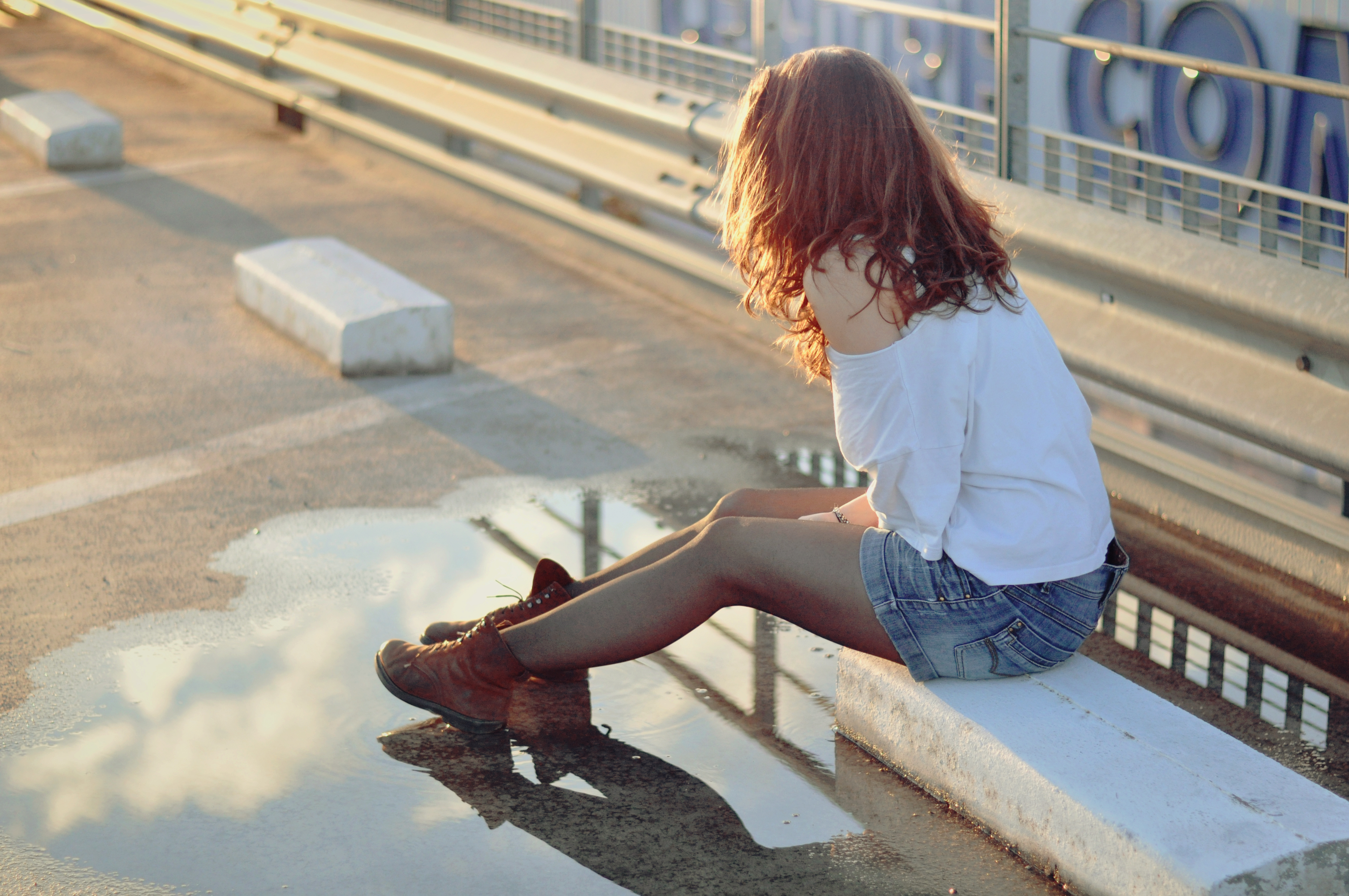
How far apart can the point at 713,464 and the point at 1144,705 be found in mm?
2090

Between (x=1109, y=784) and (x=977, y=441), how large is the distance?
2.12 ft

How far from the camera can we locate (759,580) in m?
2.83

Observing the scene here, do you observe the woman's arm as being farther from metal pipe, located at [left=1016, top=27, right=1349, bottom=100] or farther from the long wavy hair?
metal pipe, located at [left=1016, top=27, right=1349, bottom=100]

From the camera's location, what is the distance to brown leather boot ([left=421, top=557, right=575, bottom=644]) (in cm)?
319

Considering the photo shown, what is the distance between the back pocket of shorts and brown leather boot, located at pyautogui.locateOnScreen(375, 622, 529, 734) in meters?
0.95

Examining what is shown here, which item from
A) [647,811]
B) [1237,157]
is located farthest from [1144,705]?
[1237,157]

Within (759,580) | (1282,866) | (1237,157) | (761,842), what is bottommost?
(761,842)

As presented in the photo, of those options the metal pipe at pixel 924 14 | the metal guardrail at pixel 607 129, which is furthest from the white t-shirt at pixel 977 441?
the metal pipe at pixel 924 14

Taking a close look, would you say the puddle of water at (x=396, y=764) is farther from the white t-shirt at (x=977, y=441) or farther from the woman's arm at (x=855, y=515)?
the white t-shirt at (x=977, y=441)

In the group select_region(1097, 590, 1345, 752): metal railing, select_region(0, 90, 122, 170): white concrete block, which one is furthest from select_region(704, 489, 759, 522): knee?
select_region(0, 90, 122, 170): white concrete block

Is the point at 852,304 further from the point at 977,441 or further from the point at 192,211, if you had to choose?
the point at 192,211

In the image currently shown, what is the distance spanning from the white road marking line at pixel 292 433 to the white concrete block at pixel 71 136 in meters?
4.30

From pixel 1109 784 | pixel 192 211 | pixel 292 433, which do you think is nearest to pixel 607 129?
pixel 292 433

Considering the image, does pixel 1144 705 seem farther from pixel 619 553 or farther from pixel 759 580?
pixel 619 553
